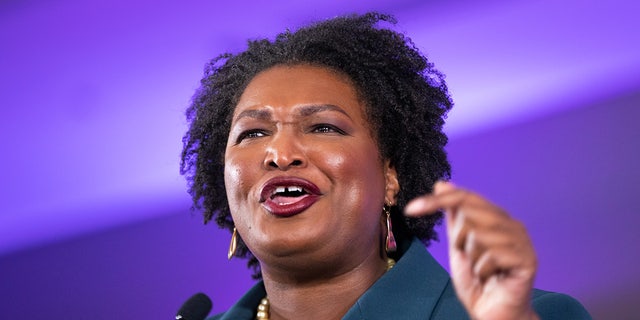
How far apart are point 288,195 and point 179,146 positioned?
1088mm

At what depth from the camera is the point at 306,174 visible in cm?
198

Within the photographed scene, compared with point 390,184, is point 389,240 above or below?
below

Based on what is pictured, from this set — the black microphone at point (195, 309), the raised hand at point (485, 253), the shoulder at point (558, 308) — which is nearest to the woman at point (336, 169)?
the shoulder at point (558, 308)

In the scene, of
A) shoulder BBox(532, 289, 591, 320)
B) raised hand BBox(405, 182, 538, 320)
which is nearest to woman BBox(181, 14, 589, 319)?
shoulder BBox(532, 289, 591, 320)

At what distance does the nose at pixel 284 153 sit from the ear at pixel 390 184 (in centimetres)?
24

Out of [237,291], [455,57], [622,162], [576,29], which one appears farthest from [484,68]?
[237,291]

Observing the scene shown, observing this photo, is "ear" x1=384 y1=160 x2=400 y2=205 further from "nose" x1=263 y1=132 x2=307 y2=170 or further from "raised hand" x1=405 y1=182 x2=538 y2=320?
"raised hand" x1=405 y1=182 x2=538 y2=320

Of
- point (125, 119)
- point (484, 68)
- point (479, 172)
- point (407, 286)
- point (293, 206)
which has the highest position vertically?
point (125, 119)

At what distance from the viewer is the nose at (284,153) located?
200 cm

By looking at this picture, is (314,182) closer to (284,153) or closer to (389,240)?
(284,153)

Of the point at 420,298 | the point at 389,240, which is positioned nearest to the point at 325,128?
the point at 389,240

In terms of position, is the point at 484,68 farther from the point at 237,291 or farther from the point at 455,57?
the point at 237,291

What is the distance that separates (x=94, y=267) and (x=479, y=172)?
1.12 metres

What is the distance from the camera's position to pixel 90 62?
10.3 ft
